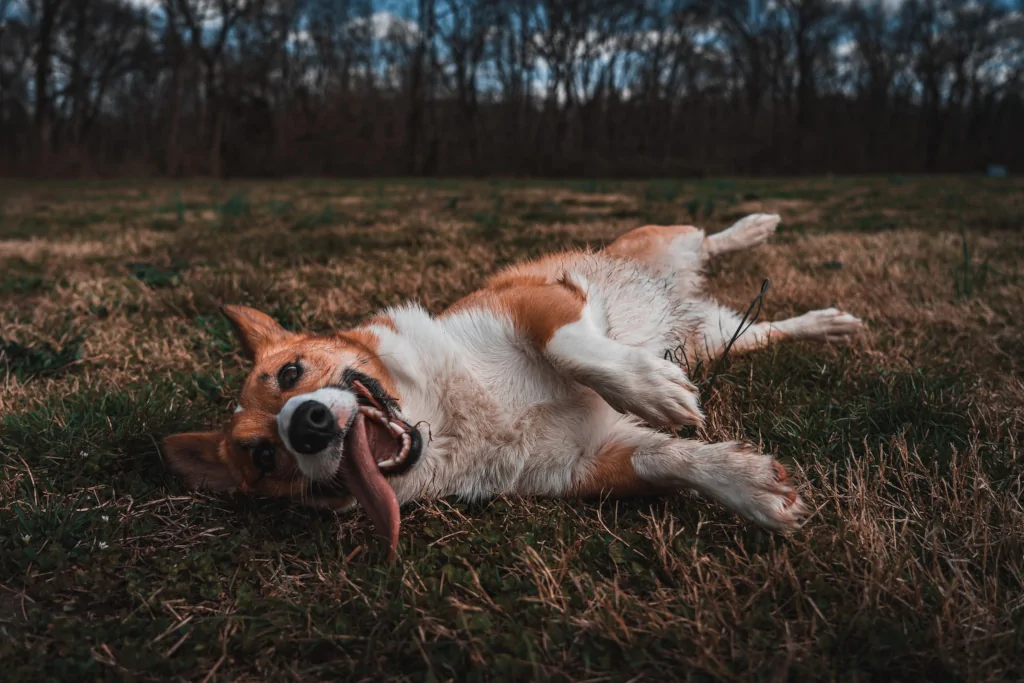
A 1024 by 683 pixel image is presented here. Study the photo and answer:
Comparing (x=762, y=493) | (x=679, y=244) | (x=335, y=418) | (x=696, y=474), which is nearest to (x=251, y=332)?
(x=335, y=418)

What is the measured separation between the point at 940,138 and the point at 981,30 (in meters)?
7.59

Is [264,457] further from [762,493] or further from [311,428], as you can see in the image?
[762,493]

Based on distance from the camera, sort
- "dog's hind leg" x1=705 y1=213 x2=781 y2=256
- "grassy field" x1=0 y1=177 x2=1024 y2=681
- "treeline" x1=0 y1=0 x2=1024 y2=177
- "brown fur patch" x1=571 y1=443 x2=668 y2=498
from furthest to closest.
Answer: "treeline" x1=0 y1=0 x2=1024 y2=177, "dog's hind leg" x1=705 y1=213 x2=781 y2=256, "brown fur patch" x1=571 y1=443 x2=668 y2=498, "grassy field" x1=0 y1=177 x2=1024 y2=681

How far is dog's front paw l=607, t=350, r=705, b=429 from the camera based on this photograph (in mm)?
2029

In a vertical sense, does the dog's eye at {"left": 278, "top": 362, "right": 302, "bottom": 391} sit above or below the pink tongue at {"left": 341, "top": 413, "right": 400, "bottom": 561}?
above

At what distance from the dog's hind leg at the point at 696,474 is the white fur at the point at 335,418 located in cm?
70

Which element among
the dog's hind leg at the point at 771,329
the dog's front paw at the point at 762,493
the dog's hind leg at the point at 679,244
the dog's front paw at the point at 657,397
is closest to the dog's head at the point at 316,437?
the dog's front paw at the point at 657,397

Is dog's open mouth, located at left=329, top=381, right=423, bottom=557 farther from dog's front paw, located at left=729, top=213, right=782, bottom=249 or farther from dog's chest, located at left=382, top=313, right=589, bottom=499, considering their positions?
dog's front paw, located at left=729, top=213, right=782, bottom=249

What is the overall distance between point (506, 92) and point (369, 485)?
101 ft

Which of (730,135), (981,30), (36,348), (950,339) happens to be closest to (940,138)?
(981,30)

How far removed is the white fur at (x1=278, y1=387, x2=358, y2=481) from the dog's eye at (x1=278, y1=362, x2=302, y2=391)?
0.17m

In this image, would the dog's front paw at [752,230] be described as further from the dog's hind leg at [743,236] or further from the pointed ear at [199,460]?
the pointed ear at [199,460]

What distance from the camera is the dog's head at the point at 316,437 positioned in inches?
73.7

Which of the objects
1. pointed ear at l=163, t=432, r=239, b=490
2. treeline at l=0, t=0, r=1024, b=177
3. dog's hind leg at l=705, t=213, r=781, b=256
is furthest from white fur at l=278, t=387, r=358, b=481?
treeline at l=0, t=0, r=1024, b=177
